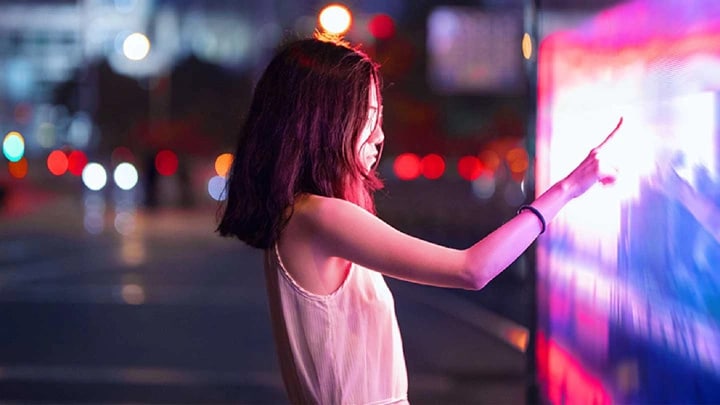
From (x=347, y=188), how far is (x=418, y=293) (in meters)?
15.3

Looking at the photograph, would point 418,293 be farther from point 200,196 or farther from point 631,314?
point 200,196

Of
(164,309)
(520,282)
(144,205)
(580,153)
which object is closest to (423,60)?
(144,205)

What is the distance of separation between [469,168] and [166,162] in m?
9.87

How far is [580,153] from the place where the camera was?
366 cm

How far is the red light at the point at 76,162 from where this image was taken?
47472mm

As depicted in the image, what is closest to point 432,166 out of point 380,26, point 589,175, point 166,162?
point 166,162

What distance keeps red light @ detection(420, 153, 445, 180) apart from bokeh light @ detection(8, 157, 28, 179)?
39.1 ft

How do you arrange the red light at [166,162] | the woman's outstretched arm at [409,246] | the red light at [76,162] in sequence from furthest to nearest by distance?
the red light at [76,162] → the red light at [166,162] → the woman's outstretched arm at [409,246]

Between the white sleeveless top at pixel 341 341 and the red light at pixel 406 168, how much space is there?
101 ft

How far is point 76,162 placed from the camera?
4747cm

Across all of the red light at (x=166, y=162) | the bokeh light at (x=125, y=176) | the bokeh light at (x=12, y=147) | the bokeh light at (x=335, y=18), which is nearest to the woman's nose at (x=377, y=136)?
the bokeh light at (x=335, y=18)

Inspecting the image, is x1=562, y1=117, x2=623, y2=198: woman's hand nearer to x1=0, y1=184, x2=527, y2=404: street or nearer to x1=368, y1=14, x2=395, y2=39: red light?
x1=0, y1=184, x2=527, y2=404: street

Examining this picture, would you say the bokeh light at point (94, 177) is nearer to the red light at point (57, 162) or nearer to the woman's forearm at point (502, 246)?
the red light at point (57, 162)

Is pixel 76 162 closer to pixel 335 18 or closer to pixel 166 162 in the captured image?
pixel 166 162
